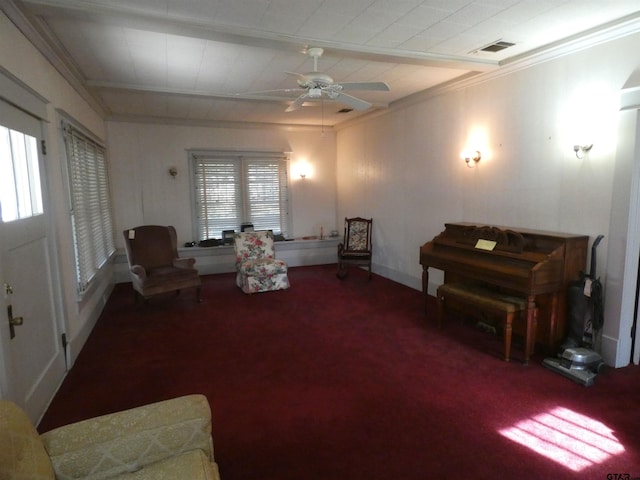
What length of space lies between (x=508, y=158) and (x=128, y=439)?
13.0 feet

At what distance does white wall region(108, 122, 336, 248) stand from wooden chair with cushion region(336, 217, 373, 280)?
1.26 metres

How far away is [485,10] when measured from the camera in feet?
8.79

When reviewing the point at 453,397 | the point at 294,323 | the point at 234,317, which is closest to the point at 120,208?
the point at 234,317

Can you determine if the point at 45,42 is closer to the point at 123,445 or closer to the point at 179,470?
the point at 123,445

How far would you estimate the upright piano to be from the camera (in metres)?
3.07

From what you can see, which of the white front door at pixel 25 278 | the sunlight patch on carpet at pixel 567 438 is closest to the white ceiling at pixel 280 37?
the white front door at pixel 25 278

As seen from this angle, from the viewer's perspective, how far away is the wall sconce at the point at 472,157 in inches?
168

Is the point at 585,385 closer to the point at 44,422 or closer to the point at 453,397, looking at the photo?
the point at 453,397

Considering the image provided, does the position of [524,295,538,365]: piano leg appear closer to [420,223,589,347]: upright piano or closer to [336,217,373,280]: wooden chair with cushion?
[420,223,589,347]: upright piano

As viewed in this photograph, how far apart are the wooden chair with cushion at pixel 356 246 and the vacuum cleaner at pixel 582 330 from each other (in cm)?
325

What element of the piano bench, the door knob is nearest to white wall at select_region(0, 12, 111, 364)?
the door knob

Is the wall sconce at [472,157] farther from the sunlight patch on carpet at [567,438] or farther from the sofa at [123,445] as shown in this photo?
the sofa at [123,445]

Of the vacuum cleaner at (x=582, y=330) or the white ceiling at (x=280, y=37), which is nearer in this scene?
the white ceiling at (x=280, y=37)

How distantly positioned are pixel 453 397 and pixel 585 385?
1000mm
